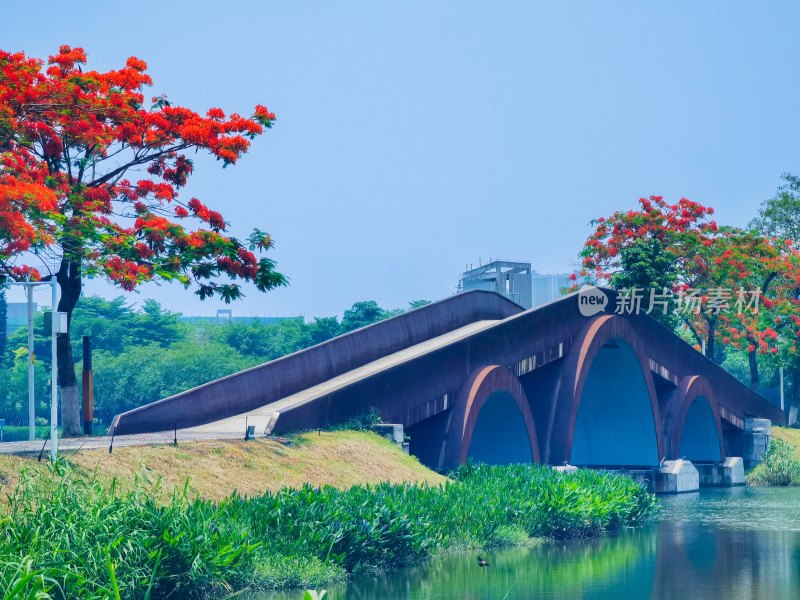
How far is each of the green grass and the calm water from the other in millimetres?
509

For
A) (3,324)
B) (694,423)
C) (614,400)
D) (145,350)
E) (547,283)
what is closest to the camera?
(614,400)

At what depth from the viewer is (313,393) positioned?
30.1 m

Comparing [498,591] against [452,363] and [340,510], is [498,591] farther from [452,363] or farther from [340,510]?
[452,363]

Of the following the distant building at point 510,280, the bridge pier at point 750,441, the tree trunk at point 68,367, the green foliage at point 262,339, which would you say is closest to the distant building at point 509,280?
the distant building at point 510,280

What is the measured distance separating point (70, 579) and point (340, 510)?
20.1 ft

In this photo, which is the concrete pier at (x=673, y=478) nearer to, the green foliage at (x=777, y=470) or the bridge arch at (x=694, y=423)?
the bridge arch at (x=694, y=423)

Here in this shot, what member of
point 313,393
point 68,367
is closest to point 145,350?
point 313,393

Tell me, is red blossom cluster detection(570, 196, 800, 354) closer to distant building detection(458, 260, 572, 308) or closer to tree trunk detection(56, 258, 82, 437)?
distant building detection(458, 260, 572, 308)

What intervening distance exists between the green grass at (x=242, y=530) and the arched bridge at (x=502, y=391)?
377 cm

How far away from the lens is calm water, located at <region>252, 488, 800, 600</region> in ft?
58.9

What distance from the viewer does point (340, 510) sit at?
18219 mm

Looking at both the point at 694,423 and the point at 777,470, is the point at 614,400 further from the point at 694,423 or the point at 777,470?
the point at 777,470

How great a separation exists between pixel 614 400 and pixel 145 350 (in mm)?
36133

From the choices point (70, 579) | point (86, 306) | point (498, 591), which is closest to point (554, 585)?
point (498, 591)
